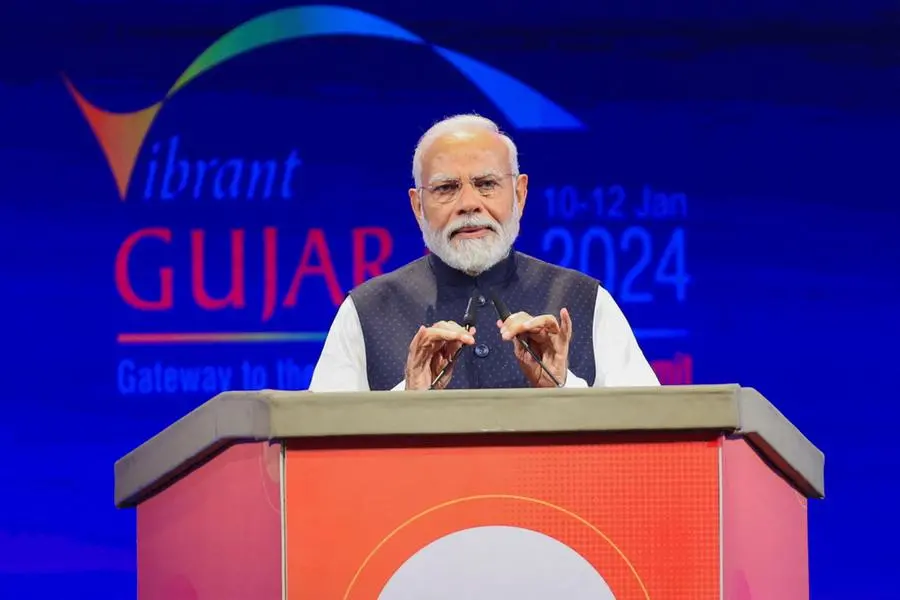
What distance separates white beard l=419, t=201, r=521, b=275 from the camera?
253 cm

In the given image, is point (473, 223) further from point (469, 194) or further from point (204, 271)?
point (204, 271)

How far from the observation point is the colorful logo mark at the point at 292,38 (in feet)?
12.2

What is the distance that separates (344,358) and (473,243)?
33 cm

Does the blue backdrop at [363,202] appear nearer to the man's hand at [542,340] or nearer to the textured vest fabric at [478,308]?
the textured vest fabric at [478,308]

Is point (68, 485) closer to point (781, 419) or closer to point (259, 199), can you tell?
point (259, 199)

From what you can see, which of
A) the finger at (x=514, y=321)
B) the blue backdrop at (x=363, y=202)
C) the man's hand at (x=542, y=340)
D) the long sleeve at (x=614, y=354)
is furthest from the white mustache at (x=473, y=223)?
the blue backdrop at (x=363, y=202)

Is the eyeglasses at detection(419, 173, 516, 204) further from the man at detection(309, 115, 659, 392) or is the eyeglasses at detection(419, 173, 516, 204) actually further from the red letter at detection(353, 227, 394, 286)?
the red letter at detection(353, 227, 394, 286)

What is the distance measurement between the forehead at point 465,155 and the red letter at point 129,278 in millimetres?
1356

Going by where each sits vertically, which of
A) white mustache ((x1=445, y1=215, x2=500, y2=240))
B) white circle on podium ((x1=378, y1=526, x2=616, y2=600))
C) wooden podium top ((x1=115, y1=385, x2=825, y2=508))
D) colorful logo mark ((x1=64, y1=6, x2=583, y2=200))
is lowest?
white circle on podium ((x1=378, y1=526, x2=616, y2=600))

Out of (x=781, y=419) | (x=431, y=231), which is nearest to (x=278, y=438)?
(x=781, y=419)

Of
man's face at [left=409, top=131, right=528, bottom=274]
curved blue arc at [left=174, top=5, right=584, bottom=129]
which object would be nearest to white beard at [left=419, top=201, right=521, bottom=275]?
man's face at [left=409, top=131, right=528, bottom=274]

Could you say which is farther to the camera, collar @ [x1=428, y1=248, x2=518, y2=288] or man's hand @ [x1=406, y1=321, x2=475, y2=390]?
collar @ [x1=428, y1=248, x2=518, y2=288]

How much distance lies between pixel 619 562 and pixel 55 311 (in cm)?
257

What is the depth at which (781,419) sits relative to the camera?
5.48 ft
